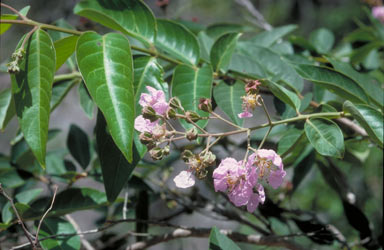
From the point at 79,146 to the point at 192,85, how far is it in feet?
2.04

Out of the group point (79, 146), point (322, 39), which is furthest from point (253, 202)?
point (322, 39)

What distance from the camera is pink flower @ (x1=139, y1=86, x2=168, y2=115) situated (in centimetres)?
87

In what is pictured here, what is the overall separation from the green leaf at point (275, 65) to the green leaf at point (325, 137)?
0.25 m

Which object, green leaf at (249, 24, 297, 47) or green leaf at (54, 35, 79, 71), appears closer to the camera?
green leaf at (54, 35, 79, 71)

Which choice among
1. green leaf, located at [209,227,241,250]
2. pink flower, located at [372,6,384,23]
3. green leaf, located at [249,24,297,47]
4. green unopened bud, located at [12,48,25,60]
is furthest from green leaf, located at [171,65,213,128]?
pink flower, located at [372,6,384,23]

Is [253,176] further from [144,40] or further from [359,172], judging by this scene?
[359,172]

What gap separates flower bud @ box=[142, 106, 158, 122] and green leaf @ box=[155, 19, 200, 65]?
0.31 m

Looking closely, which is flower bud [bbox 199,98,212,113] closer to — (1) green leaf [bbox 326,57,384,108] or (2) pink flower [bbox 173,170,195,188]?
(2) pink flower [bbox 173,170,195,188]

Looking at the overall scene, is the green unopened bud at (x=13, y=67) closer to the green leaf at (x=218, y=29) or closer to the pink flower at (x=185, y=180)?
the pink flower at (x=185, y=180)

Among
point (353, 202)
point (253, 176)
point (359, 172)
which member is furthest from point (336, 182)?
point (359, 172)

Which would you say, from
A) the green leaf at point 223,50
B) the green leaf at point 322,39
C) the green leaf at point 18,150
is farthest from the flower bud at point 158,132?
the green leaf at point 322,39

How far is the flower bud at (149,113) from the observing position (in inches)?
33.1

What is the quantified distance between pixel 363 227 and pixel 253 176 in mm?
660

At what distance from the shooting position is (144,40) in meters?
1.08
